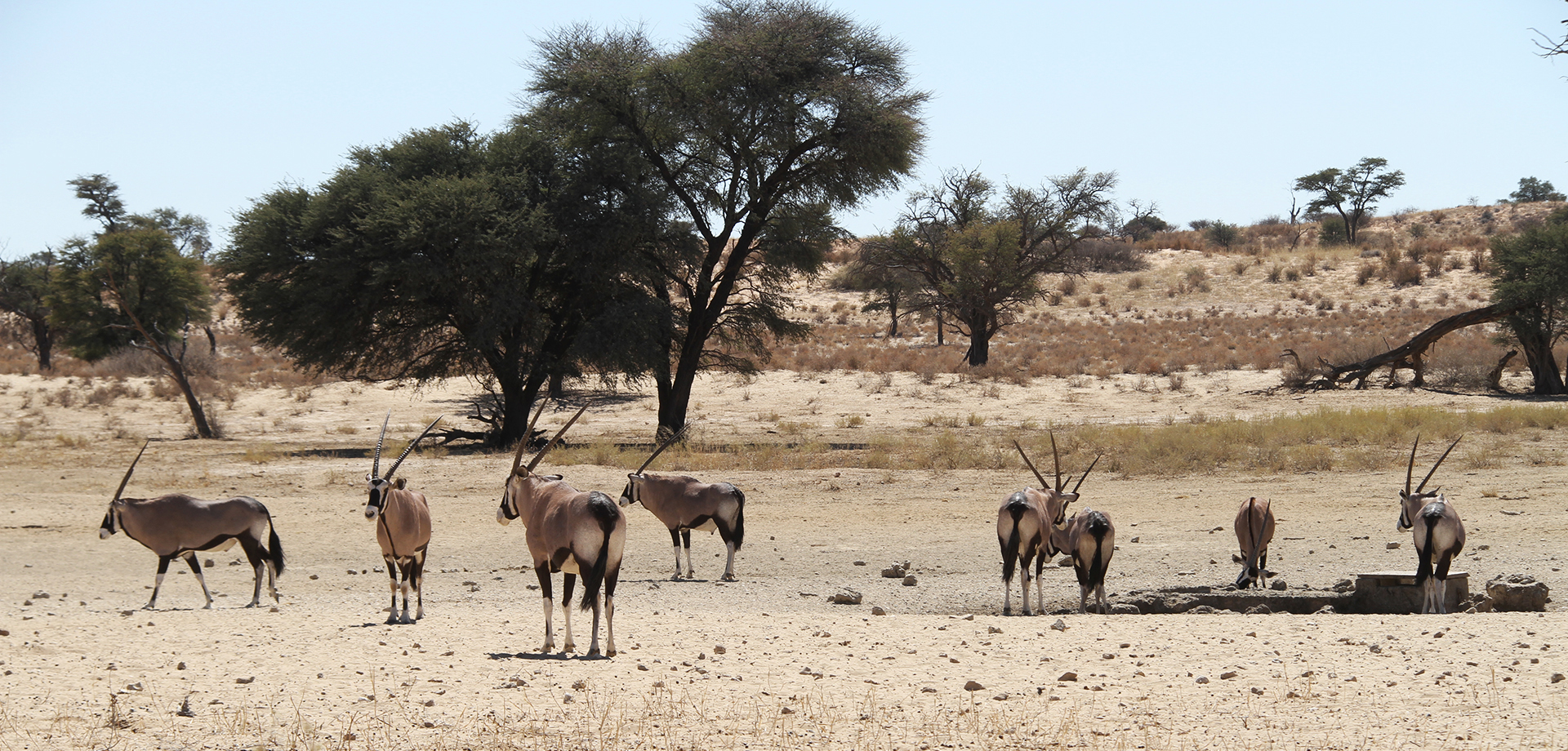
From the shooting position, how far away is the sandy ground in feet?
20.5

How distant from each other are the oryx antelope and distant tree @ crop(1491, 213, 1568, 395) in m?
28.2

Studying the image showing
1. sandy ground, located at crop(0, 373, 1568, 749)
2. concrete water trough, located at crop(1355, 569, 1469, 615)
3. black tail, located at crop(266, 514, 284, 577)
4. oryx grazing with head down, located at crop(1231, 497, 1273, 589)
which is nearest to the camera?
sandy ground, located at crop(0, 373, 1568, 749)

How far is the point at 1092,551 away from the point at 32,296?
6250cm

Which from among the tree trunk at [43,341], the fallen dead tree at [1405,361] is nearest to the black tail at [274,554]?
the fallen dead tree at [1405,361]

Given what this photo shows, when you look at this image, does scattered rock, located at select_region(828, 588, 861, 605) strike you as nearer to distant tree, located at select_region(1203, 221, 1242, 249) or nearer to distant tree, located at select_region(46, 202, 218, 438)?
distant tree, located at select_region(46, 202, 218, 438)

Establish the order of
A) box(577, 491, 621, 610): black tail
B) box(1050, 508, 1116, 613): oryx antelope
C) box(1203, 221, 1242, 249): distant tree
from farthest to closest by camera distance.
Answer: box(1203, 221, 1242, 249): distant tree, box(1050, 508, 1116, 613): oryx antelope, box(577, 491, 621, 610): black tail

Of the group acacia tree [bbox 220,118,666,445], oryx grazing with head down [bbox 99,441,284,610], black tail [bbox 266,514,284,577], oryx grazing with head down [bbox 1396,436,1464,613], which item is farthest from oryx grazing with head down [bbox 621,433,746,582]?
acacia tree [bbox 220,118,666,445]

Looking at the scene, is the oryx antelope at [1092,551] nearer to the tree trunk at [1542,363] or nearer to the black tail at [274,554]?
the black tail at [274,554]

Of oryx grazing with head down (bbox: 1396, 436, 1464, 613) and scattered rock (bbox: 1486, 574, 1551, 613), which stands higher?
oryx grazing with head down (bbox: 1396, 436, 1464, 613)

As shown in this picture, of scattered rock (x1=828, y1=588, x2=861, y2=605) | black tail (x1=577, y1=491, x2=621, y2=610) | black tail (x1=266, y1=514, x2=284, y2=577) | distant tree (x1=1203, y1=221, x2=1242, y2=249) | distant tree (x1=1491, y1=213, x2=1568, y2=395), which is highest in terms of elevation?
distant tree (x1=1203, y1=221, x2=1242, y2=249)

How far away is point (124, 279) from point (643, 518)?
26.3 metres

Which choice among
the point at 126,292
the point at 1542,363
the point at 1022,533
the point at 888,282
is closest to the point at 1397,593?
the point at 1022,533

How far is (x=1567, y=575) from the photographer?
37.5ft

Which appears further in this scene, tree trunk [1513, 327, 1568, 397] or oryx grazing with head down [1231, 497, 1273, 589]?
tree trunk [1513, 327, 1568, 397]
